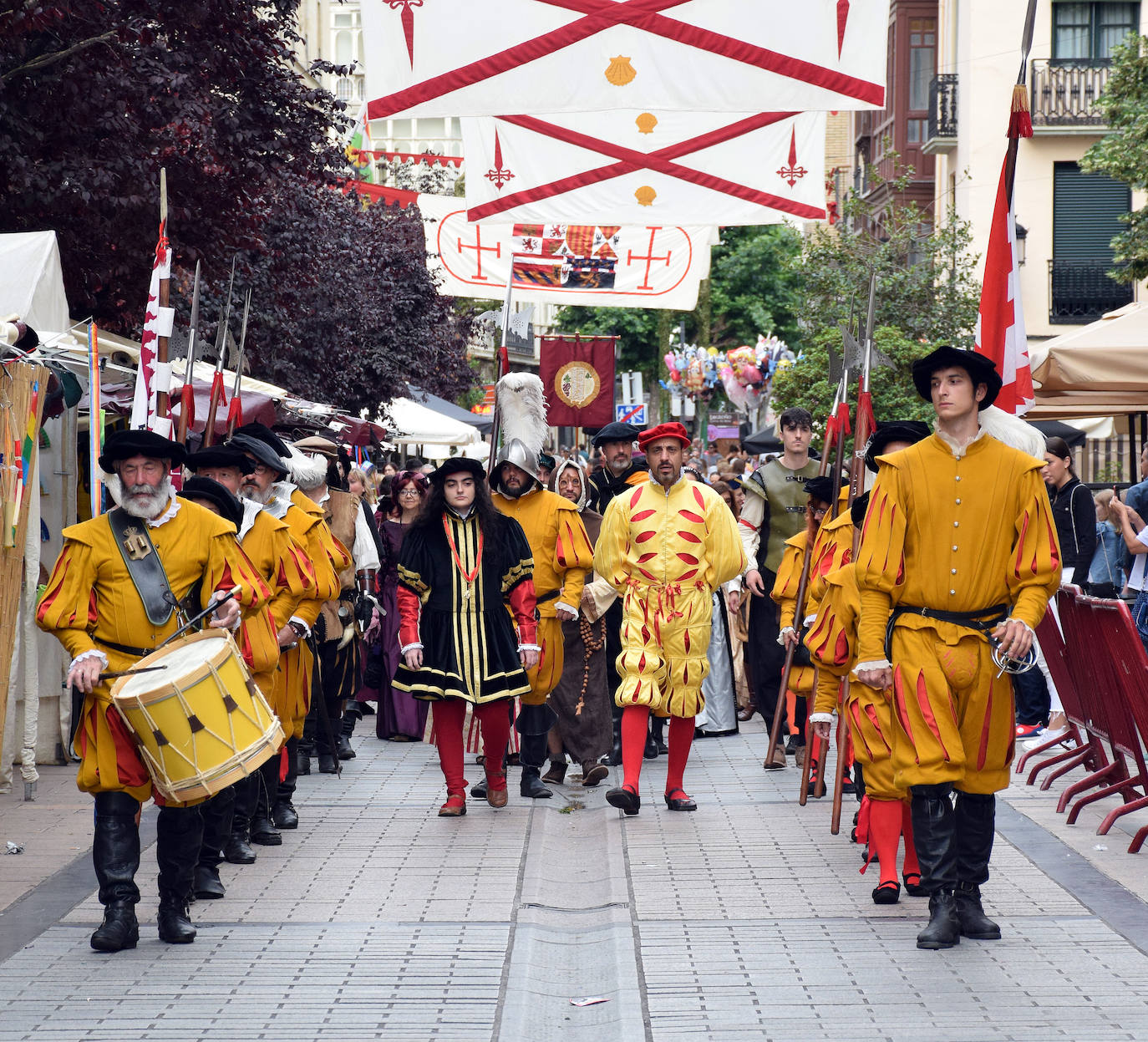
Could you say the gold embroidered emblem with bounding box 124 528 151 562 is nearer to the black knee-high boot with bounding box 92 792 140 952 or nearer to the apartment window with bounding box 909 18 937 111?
the black knee-high boot with bounding box 92 792 140 952

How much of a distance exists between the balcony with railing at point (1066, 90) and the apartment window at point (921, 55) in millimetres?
6294

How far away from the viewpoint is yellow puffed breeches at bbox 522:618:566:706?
31.3 ft

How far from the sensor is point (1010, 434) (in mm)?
6344

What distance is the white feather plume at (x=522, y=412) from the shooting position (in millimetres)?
10547

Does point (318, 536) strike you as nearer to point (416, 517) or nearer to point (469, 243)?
point (416, 517)

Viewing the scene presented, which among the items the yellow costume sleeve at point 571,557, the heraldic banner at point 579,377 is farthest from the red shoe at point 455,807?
the heraldic banner at point 579,377

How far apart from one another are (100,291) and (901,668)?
8.09m

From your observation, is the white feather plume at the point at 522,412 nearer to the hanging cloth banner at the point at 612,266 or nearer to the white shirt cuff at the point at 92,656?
the hanging cloth banner at the point at 612,266

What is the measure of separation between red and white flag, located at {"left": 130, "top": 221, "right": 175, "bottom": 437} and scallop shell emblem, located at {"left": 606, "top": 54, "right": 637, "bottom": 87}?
272cm

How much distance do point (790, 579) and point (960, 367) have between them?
387 centimetres

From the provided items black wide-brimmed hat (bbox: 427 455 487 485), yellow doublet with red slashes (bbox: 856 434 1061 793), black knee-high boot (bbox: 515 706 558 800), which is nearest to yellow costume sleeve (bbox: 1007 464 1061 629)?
yellow doublet with red slashes (bbox: 856 434 1061 793)

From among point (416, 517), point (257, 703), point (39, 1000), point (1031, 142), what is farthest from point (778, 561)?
point (1031, 142)

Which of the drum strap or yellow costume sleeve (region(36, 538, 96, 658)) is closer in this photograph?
yellow costume sleeve (region(36, 538, 96, 658))

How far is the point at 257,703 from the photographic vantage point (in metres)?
6.42
